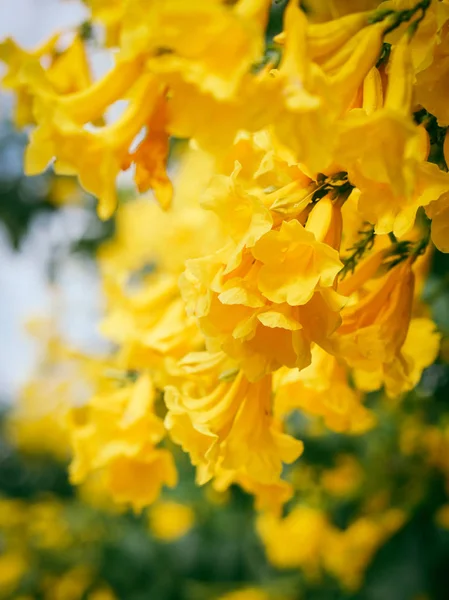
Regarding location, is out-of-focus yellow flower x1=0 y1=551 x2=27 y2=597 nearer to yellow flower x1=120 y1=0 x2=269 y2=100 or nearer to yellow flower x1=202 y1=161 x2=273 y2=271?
yellow flower x1=202 y1=161 x2=273 y2=271

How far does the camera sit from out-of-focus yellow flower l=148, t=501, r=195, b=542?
262cm

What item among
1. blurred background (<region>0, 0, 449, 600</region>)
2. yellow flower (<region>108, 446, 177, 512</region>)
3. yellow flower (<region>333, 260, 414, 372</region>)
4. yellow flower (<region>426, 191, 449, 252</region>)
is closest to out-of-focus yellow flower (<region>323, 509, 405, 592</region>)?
blurred background (<region>0, 0, 449, 600</region>)

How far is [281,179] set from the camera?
715 millimetres

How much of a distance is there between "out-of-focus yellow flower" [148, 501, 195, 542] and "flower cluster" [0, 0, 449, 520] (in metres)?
1.65

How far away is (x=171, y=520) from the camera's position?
8.72ft

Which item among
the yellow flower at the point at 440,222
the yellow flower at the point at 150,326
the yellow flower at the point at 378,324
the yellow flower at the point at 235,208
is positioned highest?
the yellow flower at the point at 235,208

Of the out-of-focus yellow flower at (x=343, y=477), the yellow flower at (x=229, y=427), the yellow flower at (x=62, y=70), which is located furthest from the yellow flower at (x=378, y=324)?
the out-of-focus yellow flower at (x=343, y=477)

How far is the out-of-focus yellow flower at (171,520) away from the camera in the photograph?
8.59ft

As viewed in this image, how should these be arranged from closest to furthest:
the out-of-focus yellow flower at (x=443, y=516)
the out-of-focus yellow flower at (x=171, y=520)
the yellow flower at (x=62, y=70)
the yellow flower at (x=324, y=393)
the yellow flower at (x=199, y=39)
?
the yellow flower at (x=199, y=39)
the yellow flower at (x=324, y=393)
the yellow flower at (x=62, y=70)
the out-of-focus yellow flower at (x=443, y=516)
the out-of-focus yellow flower at (x=171, y=520)

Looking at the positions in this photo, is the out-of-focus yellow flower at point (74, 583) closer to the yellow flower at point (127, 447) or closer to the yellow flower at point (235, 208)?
the yellow flower at point (127, 447)

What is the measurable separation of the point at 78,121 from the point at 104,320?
2.08 ft

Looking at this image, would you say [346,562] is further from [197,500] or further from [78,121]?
[78,121]

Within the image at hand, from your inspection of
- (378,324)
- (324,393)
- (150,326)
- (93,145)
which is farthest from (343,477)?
(93,145)

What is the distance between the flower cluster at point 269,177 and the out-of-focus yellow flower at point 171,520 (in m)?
1.65
